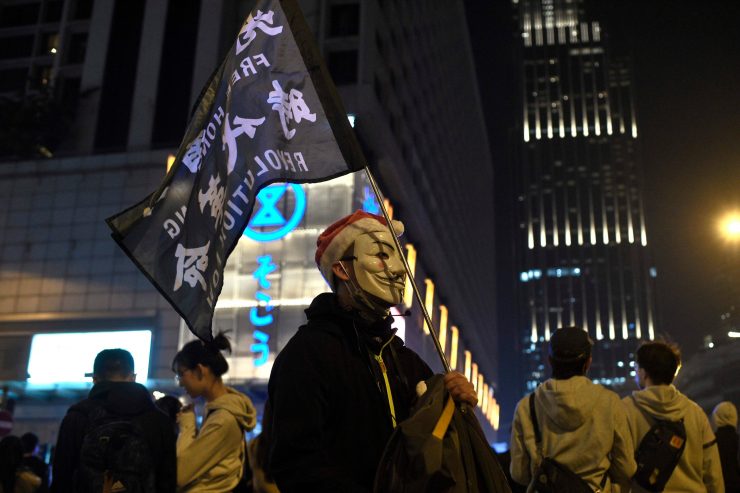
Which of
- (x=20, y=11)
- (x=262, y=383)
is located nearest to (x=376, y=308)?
(x=262, y=383)

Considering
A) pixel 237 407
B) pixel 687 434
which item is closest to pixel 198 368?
pixel 237 407

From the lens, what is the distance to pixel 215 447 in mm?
4270

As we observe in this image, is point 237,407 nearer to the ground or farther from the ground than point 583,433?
farther from the ground

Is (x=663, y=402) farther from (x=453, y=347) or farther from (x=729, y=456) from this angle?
(x=453, y=347)

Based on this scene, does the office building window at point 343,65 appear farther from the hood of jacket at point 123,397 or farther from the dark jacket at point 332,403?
the dark jacket at point 332,403

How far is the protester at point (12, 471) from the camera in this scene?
18.9ft

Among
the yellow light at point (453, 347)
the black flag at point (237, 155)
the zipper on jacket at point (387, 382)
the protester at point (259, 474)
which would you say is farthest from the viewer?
the yellow light at point (453, 347)

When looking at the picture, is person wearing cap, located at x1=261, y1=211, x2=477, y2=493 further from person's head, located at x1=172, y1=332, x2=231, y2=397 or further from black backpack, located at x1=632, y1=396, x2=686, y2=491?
black backpack, located at x1=632, y1=396, x2=686, y2=491

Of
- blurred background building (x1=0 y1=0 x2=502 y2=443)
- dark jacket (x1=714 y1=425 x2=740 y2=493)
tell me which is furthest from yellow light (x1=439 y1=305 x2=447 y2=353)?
dark jacket (x1=714 y1=425 x2=740 y2=493)

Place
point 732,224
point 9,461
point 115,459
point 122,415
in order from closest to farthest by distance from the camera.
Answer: point 115,459 < point 122,415 < point 9,461 < point 732,224

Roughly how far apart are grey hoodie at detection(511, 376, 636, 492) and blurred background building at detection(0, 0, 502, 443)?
57.1ft

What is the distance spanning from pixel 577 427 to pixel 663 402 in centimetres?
68

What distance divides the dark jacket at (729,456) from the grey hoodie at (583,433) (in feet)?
6.83

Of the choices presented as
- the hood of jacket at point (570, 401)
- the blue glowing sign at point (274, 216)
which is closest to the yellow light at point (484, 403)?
the blue glowing sign at point (274, 216)
